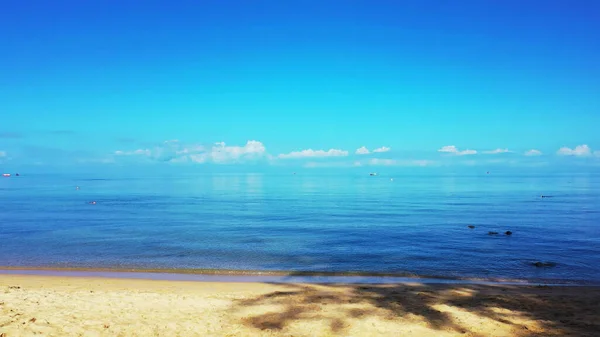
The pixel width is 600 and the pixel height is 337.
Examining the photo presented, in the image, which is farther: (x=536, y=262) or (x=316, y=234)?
(x=316, y=234)

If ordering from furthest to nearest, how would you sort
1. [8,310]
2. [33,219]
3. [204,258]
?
1. [33,219]
2. [204,258]
3. [8,310]

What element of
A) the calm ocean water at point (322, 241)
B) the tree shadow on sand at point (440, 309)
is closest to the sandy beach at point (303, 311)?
the tree shadow on sand at point (440, 309)

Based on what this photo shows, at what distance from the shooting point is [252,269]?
20531 millimetres

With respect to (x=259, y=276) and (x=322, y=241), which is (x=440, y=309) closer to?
(x=259, y=276)

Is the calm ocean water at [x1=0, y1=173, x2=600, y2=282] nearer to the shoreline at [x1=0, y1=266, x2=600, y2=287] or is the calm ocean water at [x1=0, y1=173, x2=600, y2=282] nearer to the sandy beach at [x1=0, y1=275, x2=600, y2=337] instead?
the shoreline at [x1=0, y1=266, x2=600, y2=287]

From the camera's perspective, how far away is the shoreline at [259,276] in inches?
707

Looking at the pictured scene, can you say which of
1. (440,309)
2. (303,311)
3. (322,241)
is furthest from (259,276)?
(322,241)

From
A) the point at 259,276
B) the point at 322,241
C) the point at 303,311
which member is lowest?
the point at 259,276

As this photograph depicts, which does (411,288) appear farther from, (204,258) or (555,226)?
(555,226)

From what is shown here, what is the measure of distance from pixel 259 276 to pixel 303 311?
7.21m

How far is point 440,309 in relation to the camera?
40.7 ft

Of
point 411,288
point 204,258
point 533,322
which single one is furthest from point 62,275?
point 533,322

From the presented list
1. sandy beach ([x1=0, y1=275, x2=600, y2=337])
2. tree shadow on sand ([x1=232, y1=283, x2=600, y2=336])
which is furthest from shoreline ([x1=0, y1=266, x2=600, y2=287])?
tree shadow on sand ([x1=232, y1=283, x2=600, y2=336])

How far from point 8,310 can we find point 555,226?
3755 centimetres
